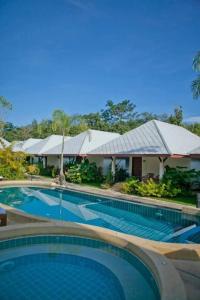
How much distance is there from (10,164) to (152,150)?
524 inches

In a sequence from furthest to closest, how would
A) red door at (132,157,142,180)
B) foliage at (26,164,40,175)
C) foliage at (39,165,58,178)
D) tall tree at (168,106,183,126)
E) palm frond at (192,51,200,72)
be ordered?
1. tall tree at (168,106,183,126)
2. foliage at (39,165,58,178)
3. foliage at (26,164,40,175)
4. red door at (132,157,142,180)
5. palm frond at (192,51,200,72)

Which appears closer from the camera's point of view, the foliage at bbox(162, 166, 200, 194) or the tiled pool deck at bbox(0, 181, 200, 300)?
the tiled pool deck at bbox(0, 181, 200, 300)

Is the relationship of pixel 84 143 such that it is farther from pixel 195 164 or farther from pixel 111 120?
pixel 111 120

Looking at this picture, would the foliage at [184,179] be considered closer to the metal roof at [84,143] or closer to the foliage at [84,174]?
the foliage at [84,174]

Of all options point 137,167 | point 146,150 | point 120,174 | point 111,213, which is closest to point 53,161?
point 120,174

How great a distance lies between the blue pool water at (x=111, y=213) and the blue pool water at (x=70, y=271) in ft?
11.0

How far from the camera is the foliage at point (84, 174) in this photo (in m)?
23.5

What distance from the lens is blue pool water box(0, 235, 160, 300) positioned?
199 inches

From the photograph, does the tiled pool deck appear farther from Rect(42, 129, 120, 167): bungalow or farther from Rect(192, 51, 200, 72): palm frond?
Rect(42, 129, 120, 167): bungalow

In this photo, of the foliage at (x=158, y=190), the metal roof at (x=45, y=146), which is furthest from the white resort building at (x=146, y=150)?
the metal roof at (x=45, y=146)

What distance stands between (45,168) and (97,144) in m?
8.30

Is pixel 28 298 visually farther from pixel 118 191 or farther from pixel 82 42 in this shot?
pixel 82 42

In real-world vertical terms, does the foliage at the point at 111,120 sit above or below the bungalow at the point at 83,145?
above

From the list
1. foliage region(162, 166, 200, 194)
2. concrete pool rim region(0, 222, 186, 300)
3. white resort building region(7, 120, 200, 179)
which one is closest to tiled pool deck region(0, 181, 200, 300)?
concrete pool rim region(0, 222, 186, 300)
